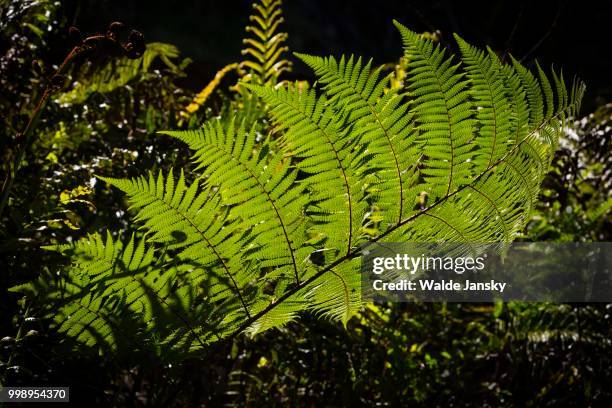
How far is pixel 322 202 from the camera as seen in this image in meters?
0.91

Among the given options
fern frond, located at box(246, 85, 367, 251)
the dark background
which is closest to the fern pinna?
fern frond, located at box(246, 85, 367, 251)

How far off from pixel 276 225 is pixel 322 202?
78mm

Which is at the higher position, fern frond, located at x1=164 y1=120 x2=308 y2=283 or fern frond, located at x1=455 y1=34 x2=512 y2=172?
fern frond, located at x1=455 y1=34 x2=512 y2=172

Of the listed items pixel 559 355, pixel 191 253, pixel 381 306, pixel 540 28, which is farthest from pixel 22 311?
pixel 540 28

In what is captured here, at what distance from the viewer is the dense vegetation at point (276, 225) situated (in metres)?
0.89

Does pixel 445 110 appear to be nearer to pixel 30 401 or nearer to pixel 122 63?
pixel 30 401

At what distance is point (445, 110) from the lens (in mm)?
905

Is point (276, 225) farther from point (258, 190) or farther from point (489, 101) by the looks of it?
point (489, 101)

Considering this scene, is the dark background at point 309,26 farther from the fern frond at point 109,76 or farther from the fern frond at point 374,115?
the fern frond at point 374,115

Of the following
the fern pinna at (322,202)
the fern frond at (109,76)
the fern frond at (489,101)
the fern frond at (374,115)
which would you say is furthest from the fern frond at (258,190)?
the fern frond at (109,76)

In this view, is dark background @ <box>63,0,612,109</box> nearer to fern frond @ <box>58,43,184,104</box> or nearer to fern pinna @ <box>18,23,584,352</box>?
fern frond @ <box>58,43,184,104</box>

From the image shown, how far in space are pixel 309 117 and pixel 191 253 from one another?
269 mm

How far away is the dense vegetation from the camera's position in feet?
2.91

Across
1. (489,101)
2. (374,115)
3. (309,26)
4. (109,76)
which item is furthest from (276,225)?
(309,26)
